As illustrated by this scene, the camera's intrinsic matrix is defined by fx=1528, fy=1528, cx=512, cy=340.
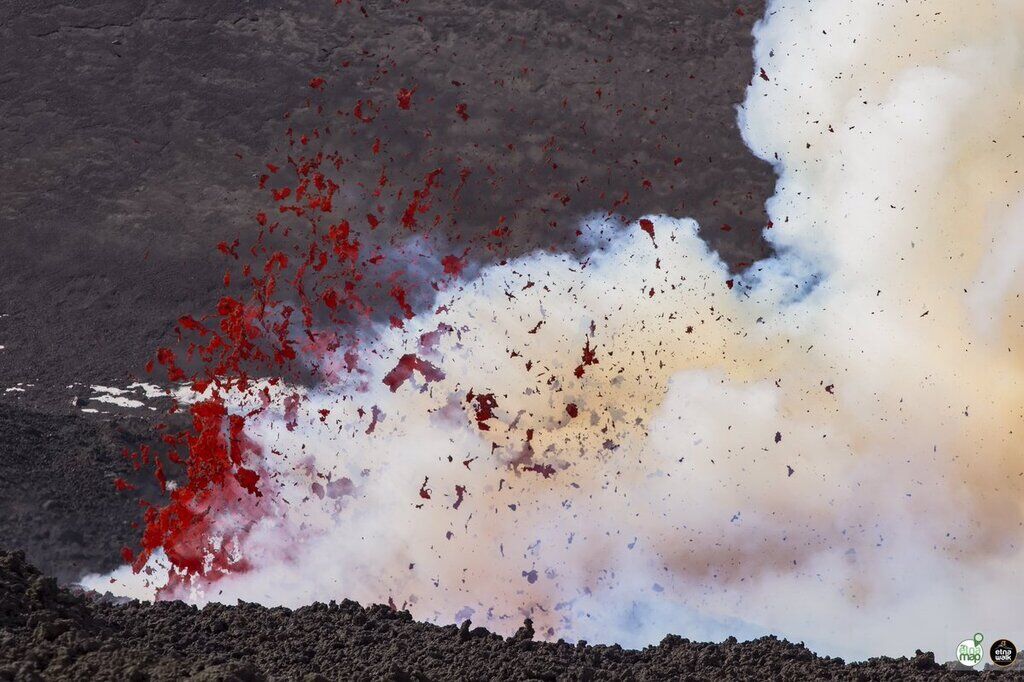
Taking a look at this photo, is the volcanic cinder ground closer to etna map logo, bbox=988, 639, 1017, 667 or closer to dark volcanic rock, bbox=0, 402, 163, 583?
dark volcanic rock, bbox=0, 402, 163, 583

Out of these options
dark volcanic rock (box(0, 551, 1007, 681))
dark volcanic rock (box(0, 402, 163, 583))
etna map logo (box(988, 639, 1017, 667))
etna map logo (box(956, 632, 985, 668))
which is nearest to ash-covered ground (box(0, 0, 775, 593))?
dark volcanic rock (box(0, 402, 163, 583))

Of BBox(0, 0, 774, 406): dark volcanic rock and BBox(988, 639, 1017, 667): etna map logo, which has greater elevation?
BBox(0, 0, 774, 406): dark volcanic rock

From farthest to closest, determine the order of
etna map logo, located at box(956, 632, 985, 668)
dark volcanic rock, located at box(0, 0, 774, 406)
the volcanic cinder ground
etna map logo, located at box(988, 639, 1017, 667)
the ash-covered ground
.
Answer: dark volcanic rock, located at box(0, 0, 774, 406)
the ash-covered ground
the volcanic cinder ground
etna map logo, located at box(956, 632, 985, 668)
etna map logo, located at box(988, 639, 1017, 667)

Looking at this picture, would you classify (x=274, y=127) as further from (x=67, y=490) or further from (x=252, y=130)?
(x=67, y=490)

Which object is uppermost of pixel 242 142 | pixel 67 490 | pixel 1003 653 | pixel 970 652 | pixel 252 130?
pixel 252 130

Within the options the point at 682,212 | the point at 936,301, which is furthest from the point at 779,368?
the point at 682,212

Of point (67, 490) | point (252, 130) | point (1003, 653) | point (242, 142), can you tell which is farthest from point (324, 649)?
point (252, 130)
